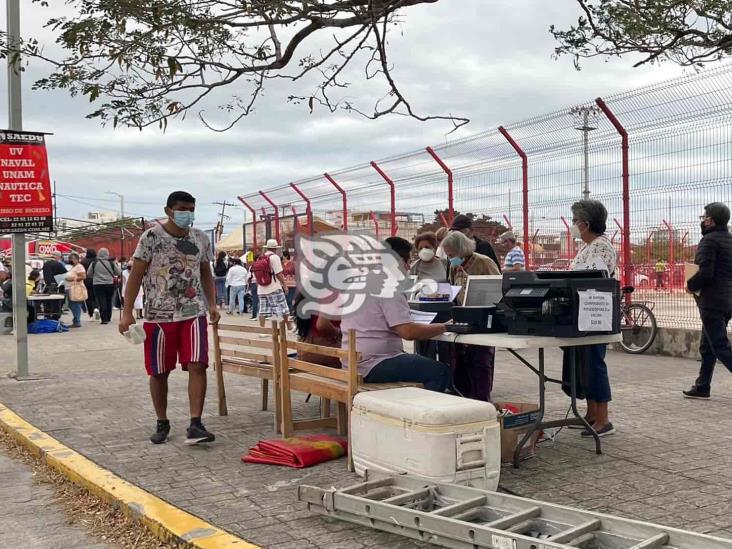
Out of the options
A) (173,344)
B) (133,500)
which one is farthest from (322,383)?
(133,500)

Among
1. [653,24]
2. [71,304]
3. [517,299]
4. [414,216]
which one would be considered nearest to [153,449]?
[517,299]

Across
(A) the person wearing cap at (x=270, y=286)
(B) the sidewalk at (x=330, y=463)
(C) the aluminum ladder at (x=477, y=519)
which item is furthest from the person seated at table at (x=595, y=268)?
(A) the person wearing cap at (x=270, y=286)

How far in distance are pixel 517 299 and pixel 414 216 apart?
749 cm

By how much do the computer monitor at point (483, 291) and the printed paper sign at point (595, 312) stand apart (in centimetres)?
73

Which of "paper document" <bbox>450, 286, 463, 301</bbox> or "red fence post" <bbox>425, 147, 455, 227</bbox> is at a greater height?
"red fence post" <bbox>425, 147, 455, 227</bbox>

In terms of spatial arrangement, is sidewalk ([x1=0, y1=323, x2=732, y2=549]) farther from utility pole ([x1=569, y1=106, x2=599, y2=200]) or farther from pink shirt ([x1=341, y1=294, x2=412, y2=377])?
utility pole ([x1=569, y1=106, x2=599, y2=200])

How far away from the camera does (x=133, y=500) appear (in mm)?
4266

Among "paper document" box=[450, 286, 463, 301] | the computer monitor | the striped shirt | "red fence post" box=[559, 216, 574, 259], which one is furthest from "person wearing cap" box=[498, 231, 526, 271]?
the computer monitor

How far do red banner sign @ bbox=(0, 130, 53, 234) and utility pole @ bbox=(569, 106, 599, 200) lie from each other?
21.2 feet

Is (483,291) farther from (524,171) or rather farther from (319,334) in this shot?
(524,171)

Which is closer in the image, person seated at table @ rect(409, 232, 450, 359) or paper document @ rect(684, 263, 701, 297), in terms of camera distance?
person seated at table @ rect(409, 232, 450, 359)

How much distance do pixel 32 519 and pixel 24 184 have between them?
18.8 feet

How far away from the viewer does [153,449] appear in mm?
5512

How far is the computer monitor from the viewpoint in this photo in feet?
18.0
